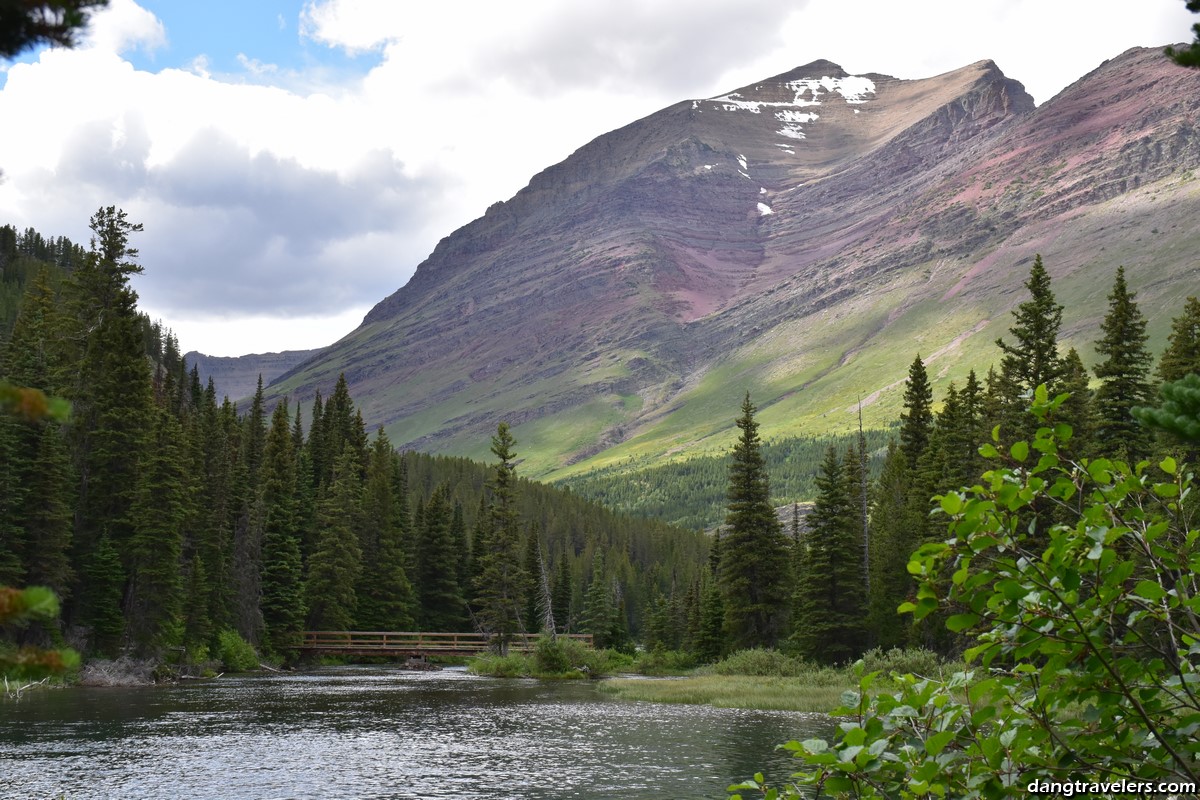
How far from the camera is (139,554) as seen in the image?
59.2 meters

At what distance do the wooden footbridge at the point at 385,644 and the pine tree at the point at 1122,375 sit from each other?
146 feet

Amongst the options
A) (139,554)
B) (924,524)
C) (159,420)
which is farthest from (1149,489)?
(159,420)

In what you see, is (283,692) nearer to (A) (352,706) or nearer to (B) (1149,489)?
(A) (352,706)

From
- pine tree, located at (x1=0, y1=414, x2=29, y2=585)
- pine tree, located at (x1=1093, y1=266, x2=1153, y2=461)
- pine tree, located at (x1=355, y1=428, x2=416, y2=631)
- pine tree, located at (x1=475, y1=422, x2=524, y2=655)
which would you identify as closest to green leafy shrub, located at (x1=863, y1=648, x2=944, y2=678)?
pine tree, located at (x1=1093, y1=266, x2=1153, y2=461)

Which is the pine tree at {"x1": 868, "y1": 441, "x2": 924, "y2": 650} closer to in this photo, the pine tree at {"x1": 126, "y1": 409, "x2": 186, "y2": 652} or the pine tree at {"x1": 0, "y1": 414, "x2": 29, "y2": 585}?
the pine tree at {"x1": 126, "y1": 409, "x2": 186, "y2": 652}

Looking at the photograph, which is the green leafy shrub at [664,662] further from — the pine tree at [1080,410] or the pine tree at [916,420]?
the pine tree at [1080,410]

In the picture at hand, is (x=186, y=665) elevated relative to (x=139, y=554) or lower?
lower

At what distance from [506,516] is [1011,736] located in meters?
78.5

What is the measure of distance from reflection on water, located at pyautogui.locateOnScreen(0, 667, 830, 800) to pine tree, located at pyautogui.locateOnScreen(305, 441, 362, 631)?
30.4 metres

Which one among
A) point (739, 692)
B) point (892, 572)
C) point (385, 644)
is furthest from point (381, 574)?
point (892, 572)

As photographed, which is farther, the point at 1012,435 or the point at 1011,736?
the point at 1012,435

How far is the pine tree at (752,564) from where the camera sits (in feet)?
231

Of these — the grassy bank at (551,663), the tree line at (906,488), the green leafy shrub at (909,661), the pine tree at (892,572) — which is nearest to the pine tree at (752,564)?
the tree line at (906,488)

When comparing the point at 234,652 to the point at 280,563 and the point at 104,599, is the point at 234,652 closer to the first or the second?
the point at 280,563
